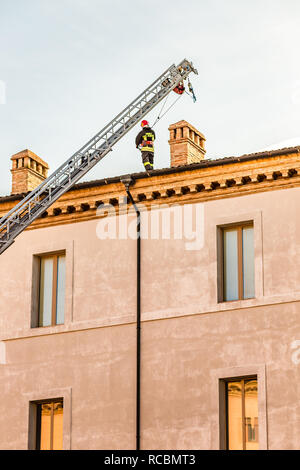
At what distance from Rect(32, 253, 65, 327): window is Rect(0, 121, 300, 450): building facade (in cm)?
3

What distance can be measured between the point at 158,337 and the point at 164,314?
1.76ft

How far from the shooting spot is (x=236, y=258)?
86.2ft

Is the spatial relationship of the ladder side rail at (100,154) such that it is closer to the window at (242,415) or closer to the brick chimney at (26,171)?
the brick chimney at (26,171)

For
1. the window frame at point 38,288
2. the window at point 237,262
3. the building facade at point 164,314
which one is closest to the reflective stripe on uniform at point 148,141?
the building facade at point 164,314

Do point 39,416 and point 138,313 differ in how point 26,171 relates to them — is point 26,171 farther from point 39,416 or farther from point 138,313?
point 39,416

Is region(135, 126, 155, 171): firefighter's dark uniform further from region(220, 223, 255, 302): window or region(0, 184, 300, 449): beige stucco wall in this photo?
region(220, 223, 255, 302): window

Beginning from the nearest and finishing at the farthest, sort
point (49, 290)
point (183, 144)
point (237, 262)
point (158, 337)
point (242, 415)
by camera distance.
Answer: point (242, 415), point (158, 337), point (237, 262), point (49, 290), point (183, 144)

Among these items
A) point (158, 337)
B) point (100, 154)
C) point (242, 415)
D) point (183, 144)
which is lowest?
point (242, 415)

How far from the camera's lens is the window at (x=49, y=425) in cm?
2678

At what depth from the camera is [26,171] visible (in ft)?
105

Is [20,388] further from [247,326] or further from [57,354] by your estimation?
[247,326]

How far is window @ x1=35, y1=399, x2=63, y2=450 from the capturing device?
26781 millimetres

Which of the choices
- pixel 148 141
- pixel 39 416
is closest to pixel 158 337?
pixel 39 416

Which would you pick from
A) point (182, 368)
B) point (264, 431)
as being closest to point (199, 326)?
point (182, 368)
